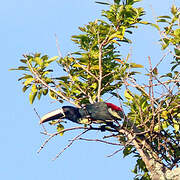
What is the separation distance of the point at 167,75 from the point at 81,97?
1.72 meters

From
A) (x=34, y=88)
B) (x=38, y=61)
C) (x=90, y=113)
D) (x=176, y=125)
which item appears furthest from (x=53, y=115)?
(x=176, y=125)

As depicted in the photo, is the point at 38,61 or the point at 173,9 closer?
the point at 38,61

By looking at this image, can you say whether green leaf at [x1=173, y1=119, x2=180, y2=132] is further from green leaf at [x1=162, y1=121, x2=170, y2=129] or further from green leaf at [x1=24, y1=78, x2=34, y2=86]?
green leaf at [x1=24, y1=78, x2=34, y2=86]

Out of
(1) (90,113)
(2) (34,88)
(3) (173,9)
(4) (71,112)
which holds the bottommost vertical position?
(1) (90,113)

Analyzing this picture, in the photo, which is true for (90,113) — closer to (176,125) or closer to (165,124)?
(165,124)

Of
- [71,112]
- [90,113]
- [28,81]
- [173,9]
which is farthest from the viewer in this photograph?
[173,9]

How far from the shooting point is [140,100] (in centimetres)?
746

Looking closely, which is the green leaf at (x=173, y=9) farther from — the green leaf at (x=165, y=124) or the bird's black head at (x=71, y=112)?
the bird's black head at (x=71, y=112)

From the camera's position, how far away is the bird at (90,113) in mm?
6621

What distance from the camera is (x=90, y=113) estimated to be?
21.8 ft

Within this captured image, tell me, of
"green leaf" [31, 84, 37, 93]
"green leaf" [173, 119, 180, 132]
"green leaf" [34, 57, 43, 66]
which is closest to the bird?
"green leaf" [31, 84, 37, 93]

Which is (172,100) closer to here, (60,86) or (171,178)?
(171,178)

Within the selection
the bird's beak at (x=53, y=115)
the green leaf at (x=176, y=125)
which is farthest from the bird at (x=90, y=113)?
the green leaf at (x=176, y=125)

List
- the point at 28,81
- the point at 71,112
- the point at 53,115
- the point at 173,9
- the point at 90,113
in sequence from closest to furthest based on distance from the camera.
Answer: the point at 90,113
the point at 71,112
the point at 53,115
the point at 28,81
the point at 173,9
